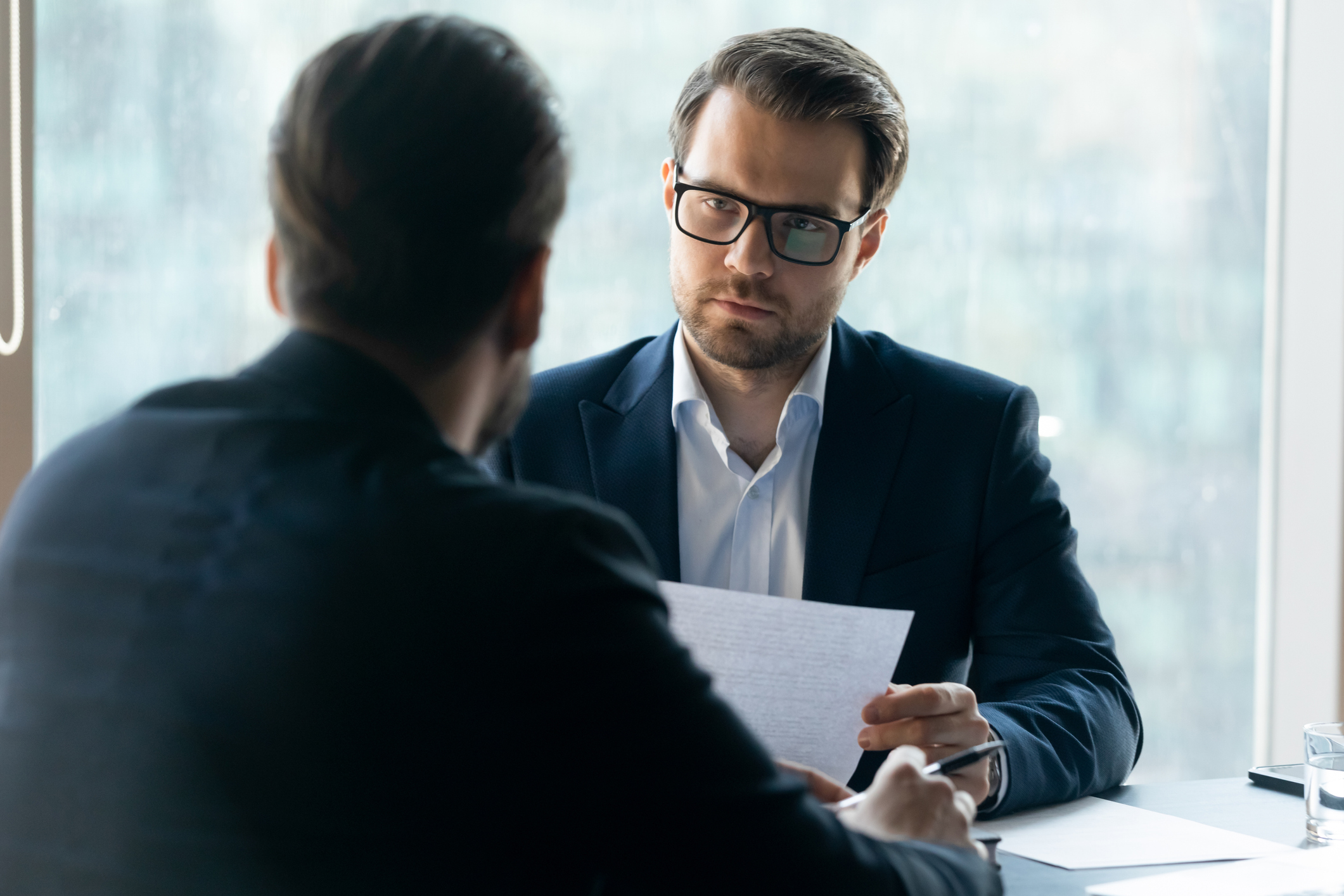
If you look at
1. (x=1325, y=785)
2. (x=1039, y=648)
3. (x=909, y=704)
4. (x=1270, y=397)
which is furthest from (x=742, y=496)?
(x=1270, y=397)

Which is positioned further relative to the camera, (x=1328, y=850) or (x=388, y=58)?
(x=1328, y=850)

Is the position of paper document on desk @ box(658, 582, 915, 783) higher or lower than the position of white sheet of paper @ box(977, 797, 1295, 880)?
higher

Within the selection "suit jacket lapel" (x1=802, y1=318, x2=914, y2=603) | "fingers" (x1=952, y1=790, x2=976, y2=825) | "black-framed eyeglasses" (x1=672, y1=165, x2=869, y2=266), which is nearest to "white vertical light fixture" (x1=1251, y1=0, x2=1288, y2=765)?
"suit jacket lapel" (x1=802, y1=318, x2=914, y2=603)

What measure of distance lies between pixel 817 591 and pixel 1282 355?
1.83 m

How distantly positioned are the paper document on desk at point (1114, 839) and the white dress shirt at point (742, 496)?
0.51 meters

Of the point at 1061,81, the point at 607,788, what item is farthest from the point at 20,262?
the point at 1061,81

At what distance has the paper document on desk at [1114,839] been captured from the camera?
1184mm

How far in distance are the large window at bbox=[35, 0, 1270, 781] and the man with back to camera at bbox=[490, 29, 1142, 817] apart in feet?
2.16

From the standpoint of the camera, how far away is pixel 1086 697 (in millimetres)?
1541

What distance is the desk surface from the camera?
3.65 feet

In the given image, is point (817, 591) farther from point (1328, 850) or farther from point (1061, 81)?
point (1061, 81)

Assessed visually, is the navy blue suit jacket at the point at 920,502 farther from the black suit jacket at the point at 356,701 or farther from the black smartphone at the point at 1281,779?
the black suit jacket at the point at 356,701

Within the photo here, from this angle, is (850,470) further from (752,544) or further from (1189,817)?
(1189,817)

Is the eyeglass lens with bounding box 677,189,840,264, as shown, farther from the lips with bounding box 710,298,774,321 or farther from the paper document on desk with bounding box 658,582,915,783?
the paper document on desk with bounding box 658,582,915,783
